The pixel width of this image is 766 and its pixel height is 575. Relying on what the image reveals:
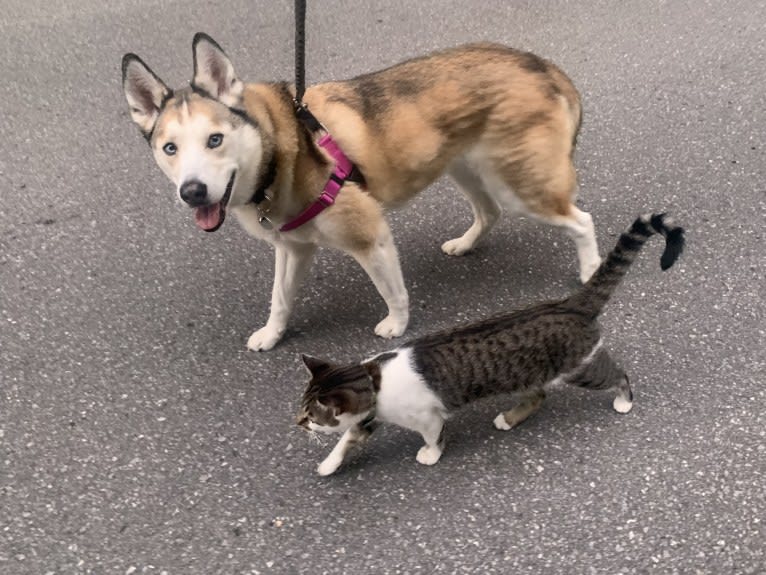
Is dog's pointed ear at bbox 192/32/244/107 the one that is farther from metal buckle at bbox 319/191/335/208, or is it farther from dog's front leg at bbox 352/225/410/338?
dog's front leg at bbox 352/225/410/338

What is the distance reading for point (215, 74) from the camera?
2.11 metres

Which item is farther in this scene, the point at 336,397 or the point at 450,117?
the point at 450,117

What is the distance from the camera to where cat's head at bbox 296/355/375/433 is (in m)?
1.94

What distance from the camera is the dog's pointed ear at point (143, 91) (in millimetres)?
2062

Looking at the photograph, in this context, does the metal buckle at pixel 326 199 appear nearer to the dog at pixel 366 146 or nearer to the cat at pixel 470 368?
the dog at pixel 366 146

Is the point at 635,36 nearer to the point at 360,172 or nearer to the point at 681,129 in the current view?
the point at 681,129

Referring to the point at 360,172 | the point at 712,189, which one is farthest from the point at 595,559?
the point at 712,189

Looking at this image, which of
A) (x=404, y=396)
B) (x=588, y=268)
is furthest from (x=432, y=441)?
(x=588, y=268)

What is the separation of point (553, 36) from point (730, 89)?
1069 millimetres

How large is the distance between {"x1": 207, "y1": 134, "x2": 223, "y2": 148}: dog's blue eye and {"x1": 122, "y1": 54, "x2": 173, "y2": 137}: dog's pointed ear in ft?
0.72

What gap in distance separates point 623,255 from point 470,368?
1.83 ft

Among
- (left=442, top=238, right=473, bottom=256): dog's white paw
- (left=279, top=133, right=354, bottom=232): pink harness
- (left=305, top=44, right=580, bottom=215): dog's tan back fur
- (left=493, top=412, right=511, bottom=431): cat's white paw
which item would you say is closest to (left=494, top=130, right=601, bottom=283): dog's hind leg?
(left=305, top=44, right=580, bottom=215): dog's tan back fur

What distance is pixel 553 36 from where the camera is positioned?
4.29 meters

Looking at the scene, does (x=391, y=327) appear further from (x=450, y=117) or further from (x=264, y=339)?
(x=450, y=117)
